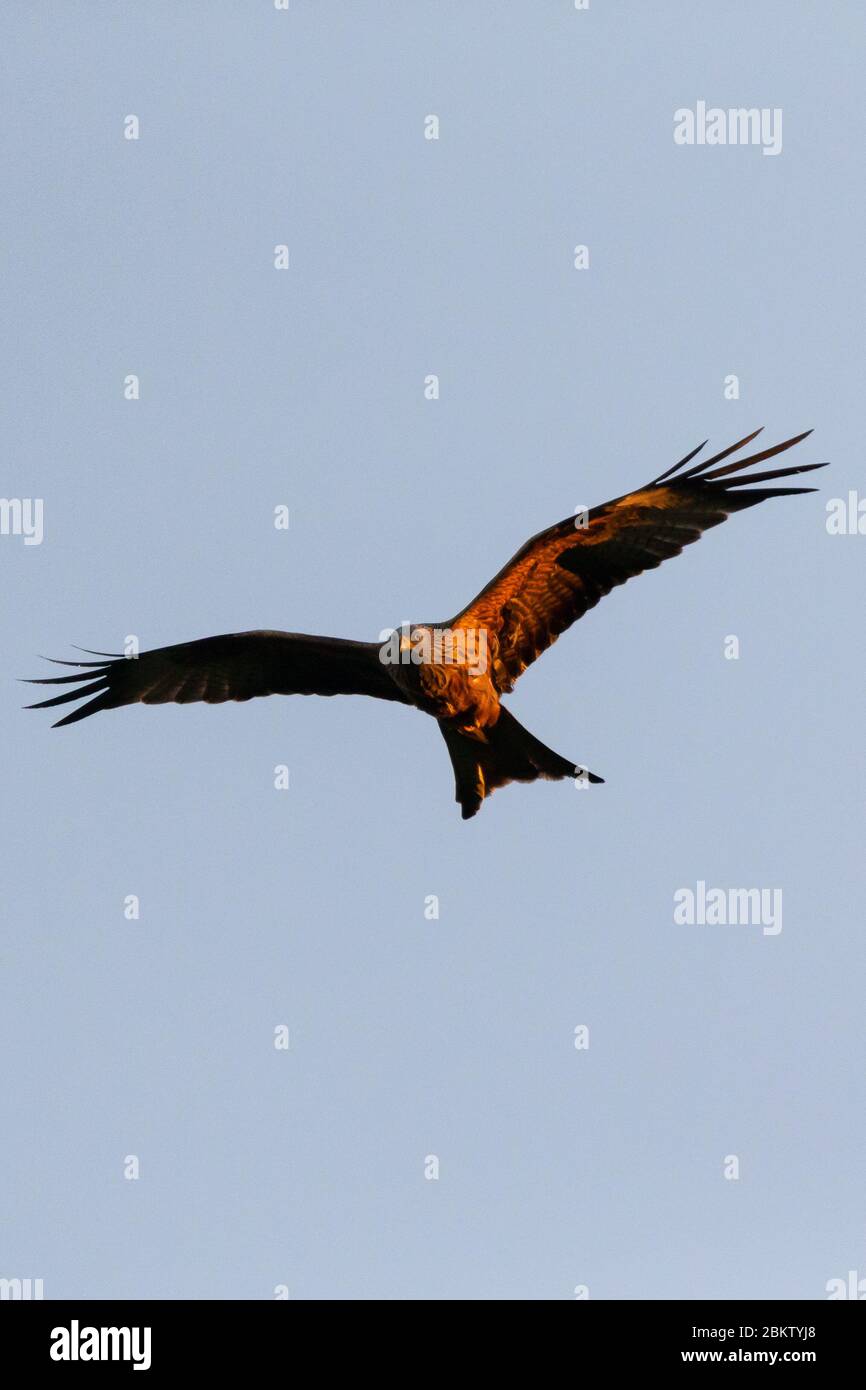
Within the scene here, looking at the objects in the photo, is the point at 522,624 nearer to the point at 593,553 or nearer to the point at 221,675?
the point at 593,553

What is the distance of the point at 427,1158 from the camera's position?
13820 millimetres

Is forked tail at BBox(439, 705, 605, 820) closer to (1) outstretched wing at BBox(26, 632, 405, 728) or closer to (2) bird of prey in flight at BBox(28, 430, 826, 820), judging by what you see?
(2) bird of prey in flight at BBox(28, 430, 826, 820)

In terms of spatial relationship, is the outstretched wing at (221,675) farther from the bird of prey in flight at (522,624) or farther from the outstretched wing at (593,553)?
the outstretched wing at (593,553)

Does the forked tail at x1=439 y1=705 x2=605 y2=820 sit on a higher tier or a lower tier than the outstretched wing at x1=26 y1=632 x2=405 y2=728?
lower

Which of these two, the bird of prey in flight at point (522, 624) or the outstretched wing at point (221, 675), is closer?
the bird of prey in flight at point (522, 624)

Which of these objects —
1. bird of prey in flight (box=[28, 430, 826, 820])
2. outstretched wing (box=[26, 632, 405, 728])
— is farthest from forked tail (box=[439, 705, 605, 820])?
outstretched wing (box=[26, 632, 405, 728])

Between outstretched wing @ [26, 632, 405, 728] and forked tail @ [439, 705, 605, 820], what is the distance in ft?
2.75

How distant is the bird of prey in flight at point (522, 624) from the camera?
39.4ft

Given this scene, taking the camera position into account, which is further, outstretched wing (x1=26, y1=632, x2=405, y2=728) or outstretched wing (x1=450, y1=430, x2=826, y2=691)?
outstretched wing (x1=26, y1=632, x2=405, y2=728)

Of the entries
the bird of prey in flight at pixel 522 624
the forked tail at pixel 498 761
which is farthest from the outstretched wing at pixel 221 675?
the forked tail at pixel 498 761

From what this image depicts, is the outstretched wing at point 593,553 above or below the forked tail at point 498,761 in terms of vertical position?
above

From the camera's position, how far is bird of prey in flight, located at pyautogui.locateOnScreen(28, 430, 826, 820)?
39.4 ft
